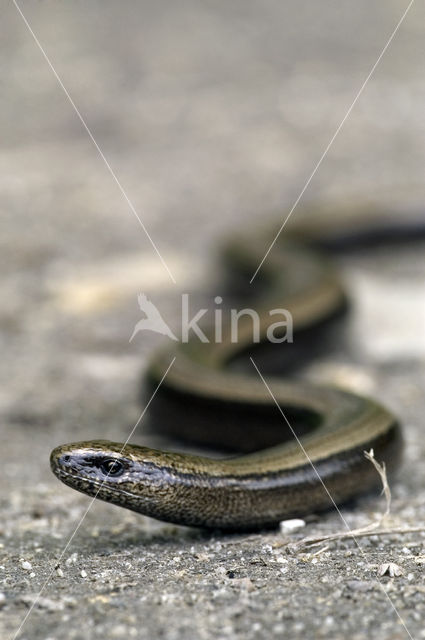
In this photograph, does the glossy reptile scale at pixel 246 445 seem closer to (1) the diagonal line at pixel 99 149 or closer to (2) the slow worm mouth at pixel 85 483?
(2) the slow worm mouth at pixel 85 483

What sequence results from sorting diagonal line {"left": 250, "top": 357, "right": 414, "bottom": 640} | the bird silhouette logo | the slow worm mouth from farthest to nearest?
the bird silhouette logo < the slow worm mouth < diagonal line {"left": 250, "top": 357, "right": 414, "bottom": 640}

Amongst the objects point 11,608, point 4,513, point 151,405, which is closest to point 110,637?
point 11,608

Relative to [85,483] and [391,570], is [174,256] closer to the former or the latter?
[85,483]

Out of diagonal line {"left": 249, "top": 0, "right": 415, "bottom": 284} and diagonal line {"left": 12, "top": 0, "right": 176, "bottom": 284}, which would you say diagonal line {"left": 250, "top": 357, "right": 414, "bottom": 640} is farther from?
diagonal line {"left": 12, "top": 0, "right": 176, "bottom": 284}

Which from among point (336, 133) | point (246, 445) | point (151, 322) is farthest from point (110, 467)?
point (336, 133)

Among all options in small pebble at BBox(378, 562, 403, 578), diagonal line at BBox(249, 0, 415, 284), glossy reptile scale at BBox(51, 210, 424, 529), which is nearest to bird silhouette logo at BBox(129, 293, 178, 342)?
glossy reptile scale at BBox(51, 210, 424, 529)

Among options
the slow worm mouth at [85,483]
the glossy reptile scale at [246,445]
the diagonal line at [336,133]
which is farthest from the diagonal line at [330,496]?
the diagonal line at [336,133]

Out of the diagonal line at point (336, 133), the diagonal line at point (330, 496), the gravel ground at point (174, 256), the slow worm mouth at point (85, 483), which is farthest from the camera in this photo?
the diagonal line at point (336, 133)
